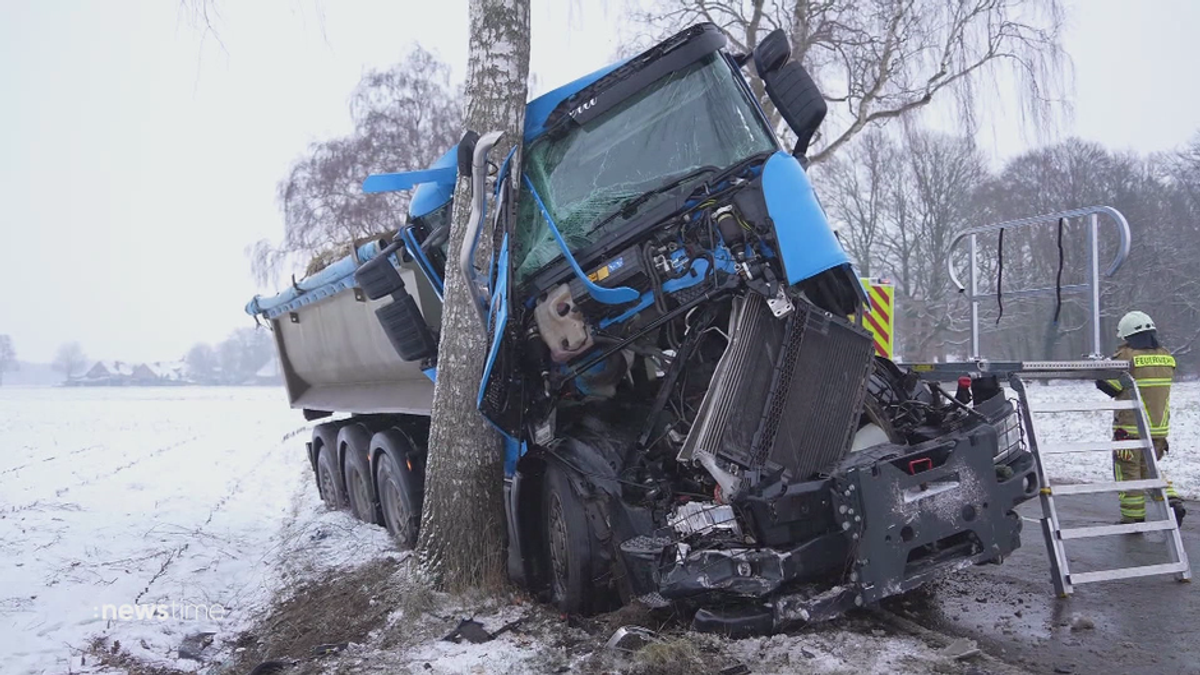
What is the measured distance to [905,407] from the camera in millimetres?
5004

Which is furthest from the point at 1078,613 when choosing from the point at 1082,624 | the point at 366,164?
the point at 366,164

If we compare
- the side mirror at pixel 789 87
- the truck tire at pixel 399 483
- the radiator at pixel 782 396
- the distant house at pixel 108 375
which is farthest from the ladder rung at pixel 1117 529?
the distant house at pixel 108 375

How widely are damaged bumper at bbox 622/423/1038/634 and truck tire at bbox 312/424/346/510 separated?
5968 mm

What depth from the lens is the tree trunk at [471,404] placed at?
543cm

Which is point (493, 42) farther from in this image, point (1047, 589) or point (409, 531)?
point (1047, 589)

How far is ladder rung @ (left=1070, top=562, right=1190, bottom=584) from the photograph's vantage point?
15.9ft

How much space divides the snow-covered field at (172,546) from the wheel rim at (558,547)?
0.39 metres

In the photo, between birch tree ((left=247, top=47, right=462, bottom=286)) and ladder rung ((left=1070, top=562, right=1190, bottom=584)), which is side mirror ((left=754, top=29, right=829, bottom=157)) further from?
birch tree ((left=247, top=47, right=462, bottom=286))

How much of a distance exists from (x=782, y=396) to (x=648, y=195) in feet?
4.16

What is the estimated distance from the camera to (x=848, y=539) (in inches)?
157

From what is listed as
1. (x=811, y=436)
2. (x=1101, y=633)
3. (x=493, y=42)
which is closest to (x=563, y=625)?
(x=811, y=436)

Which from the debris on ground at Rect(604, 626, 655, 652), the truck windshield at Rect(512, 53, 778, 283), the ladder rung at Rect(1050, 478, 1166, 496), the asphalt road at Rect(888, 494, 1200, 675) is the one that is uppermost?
→ the truck windshield at Rect(512, 53, 778, 283)

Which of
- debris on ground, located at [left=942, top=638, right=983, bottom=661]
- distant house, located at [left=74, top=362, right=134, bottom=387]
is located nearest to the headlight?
debris on ground, located at [left=942, top=638, right=983, bottom=661]

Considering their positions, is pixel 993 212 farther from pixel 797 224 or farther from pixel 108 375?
pixel 108 375
